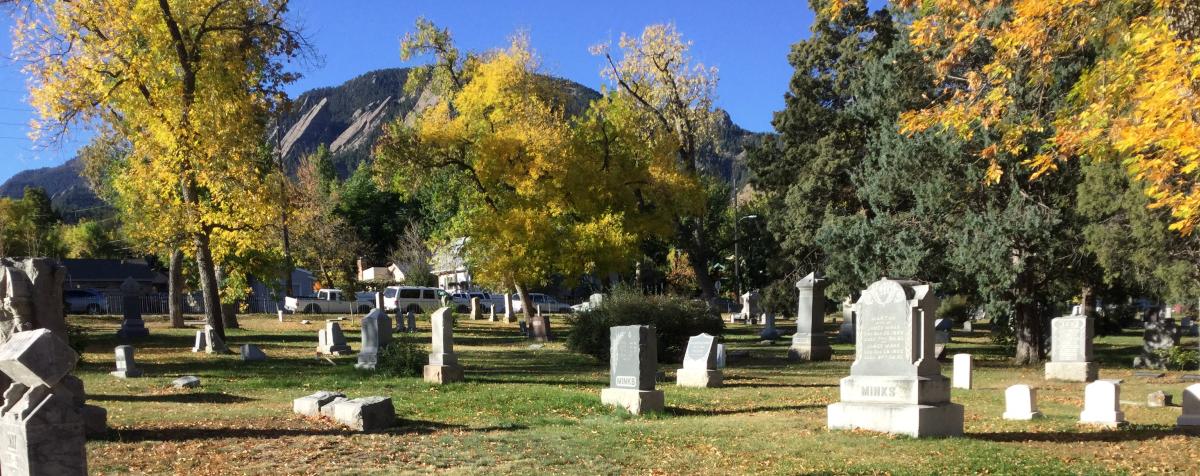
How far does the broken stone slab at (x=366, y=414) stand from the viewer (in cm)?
1009

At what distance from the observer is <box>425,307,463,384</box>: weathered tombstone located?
15875 mm

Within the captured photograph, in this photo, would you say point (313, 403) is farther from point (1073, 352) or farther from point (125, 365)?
point (1073, 352)

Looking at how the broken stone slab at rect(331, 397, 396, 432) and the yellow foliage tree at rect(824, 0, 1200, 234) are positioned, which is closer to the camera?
the yellow foliage tree at rect(824, 0, 1200, 234)

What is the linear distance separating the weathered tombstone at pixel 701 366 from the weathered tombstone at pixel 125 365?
385 inches

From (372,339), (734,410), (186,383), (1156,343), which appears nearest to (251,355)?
(372,339)

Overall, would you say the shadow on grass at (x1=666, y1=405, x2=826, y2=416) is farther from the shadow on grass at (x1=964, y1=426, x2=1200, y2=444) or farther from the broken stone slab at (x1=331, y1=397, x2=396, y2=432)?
the broken stone slab at (x1=331, y1=397, x2=396, y2=432)

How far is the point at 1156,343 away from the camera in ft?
72.5

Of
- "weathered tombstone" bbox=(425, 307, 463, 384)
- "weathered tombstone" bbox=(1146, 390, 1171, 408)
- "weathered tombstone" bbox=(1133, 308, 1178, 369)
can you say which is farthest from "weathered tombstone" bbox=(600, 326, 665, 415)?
"weathered tombstone" bbox=(1133, 308, 1178, 369)

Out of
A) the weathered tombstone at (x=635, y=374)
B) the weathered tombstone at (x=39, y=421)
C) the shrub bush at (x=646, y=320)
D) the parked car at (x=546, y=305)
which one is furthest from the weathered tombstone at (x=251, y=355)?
the parked car at (x=546, y=305)

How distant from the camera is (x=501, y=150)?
2991cm

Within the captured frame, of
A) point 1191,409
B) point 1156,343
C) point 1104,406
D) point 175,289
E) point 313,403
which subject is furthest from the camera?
point 175,289

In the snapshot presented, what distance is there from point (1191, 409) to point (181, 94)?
21.9 meters

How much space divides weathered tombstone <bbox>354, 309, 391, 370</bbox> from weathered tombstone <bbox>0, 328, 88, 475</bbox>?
1236 cm

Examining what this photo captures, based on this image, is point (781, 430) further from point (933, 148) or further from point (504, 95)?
point (504, 95)
